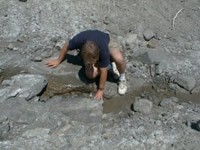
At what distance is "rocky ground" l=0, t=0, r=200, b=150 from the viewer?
3.40 m

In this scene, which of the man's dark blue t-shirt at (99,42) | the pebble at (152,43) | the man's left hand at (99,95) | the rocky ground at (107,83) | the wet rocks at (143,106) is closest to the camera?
the rocky ground at (107,83)

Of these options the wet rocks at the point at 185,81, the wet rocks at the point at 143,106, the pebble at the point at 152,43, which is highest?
the pebble at the point at 152,43

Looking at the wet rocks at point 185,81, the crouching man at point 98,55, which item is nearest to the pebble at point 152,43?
the wet rocks at point 185,81

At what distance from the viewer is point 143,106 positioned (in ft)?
12.6

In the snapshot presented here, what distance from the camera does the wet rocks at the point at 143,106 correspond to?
3.82 m

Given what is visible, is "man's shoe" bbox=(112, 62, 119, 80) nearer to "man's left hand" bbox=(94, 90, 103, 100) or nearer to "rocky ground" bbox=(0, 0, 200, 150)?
"rocky ground" bbox=(0, 0, 200, 150)

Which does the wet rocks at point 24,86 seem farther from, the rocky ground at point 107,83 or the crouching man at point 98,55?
the crouching man at point 98,55

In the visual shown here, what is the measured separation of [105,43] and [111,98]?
0.77 m

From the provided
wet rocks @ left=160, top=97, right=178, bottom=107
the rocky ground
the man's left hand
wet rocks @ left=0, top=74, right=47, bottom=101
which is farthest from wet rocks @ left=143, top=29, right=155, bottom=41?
wet rocks @ left=0, top=74, right=47, bottom=101

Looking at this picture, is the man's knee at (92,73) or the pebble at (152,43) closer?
→ the man's knee at (92,73)

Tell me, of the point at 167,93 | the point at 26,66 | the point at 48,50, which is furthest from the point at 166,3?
the point at 26,66

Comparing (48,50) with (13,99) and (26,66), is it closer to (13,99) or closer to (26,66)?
(26,66)

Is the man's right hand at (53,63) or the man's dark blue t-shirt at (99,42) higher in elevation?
the man's dark blue t-shirt at (99,42)

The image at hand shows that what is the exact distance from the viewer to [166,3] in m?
5.18
